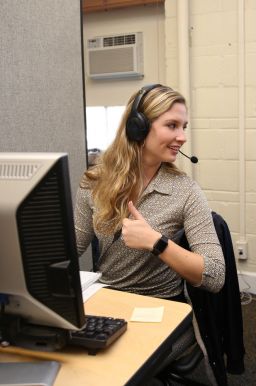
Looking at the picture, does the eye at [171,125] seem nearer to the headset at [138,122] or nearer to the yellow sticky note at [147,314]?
the headset at [138,122]

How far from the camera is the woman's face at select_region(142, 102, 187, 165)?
1.41 metres

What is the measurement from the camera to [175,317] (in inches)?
38.7

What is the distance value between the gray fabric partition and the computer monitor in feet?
2.72

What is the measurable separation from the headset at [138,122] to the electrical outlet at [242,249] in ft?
4.92

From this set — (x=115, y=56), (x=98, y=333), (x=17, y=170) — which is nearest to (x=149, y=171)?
(x=98, y=333)

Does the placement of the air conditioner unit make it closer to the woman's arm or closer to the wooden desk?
the woman's arm

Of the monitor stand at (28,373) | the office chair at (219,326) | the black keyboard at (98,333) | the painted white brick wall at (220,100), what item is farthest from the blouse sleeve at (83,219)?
the painted white brick wall at (220,100)

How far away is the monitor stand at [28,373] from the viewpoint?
0.75 metres

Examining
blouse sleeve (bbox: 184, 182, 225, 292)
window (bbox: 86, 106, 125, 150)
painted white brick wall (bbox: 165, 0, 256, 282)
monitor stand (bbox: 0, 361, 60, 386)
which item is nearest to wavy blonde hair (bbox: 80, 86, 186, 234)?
blouse sleeve (bbox: 184, 182, 225, 292)

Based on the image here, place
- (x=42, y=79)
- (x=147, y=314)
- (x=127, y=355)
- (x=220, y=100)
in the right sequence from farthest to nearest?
(x=220, y=100) → (x=42, y=79) → (x=147, y=314) → (x=127, y=355)

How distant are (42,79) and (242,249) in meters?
1.65

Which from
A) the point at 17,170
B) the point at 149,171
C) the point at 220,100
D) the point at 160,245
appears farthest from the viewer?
the point at 220,100

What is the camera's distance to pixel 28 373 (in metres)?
0.78

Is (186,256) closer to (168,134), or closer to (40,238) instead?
(168,134)
